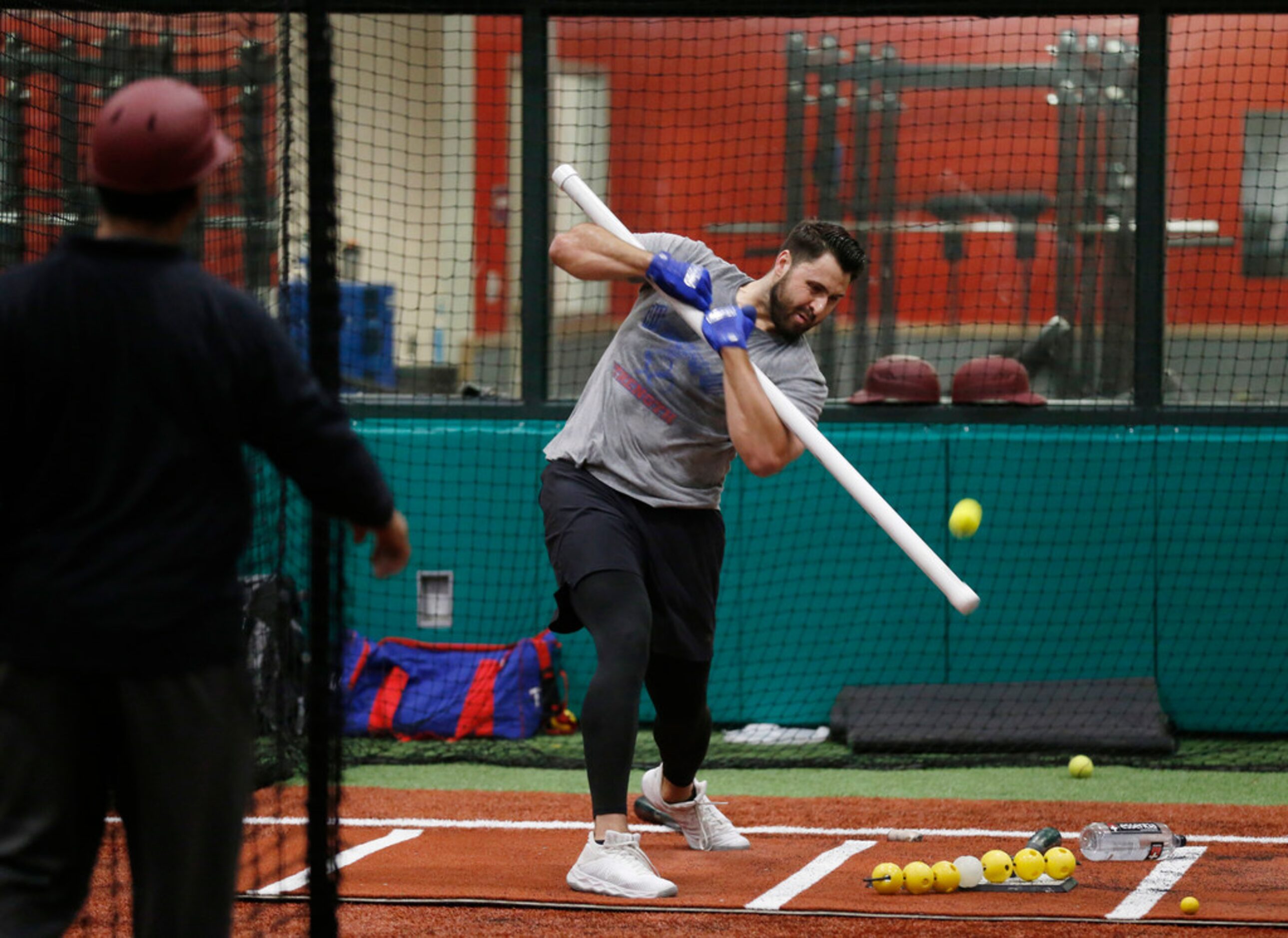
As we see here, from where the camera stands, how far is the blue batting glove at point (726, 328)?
441 centimetres

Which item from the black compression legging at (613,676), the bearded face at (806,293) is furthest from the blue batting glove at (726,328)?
the black compression legging at (613,676)

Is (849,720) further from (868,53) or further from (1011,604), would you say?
(868,53)

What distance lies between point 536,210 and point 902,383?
1949mm

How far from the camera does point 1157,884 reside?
184 inches

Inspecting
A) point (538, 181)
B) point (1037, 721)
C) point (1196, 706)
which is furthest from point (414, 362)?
point (1196, 706)

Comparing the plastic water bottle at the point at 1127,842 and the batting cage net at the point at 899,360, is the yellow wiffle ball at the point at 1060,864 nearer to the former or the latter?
the plastic water bottle at the point at 1127,842

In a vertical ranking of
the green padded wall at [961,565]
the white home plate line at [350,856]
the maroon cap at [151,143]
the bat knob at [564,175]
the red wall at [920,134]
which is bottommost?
the white home plate line at [350,856]

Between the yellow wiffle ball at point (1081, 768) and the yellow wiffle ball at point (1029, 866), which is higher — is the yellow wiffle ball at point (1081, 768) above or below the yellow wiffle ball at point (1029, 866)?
below

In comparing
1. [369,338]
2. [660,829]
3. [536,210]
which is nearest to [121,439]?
[660,829]

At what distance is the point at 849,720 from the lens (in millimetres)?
7199

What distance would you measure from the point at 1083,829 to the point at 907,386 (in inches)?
113

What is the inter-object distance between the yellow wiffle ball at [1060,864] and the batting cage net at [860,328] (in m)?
2.49

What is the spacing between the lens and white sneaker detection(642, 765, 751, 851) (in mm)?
5152

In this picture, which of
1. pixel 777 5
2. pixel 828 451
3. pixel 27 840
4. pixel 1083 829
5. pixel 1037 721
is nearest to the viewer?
pixel 27 840
